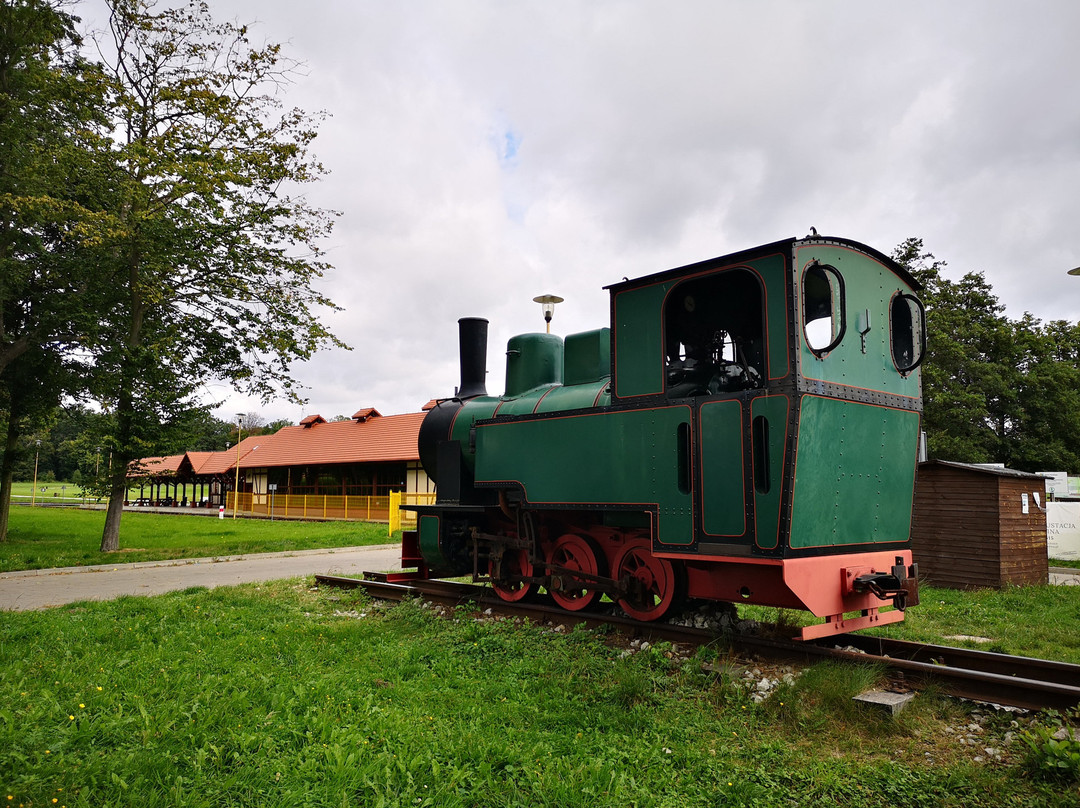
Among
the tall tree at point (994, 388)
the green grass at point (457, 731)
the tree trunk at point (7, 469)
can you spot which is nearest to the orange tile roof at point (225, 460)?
the tree trunk at point (7, 469)

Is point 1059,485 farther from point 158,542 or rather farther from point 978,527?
point 158,542

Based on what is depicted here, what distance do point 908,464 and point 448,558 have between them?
5.10 metres

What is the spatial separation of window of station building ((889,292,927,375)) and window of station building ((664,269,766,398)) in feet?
3.90

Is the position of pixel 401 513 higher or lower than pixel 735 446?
lower

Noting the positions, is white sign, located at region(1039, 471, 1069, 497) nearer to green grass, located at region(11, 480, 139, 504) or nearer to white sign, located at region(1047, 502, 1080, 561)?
white sign, located at region(1047, 502, 1080, 561)

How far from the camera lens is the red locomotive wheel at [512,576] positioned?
811 centimetres

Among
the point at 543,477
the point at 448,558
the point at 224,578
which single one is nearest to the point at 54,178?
the point at 224,578

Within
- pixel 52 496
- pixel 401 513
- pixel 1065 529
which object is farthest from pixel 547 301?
pixel 52 496

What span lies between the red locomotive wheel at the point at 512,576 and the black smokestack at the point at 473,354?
230cm

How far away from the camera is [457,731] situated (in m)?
4.30

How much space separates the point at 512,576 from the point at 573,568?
91cm

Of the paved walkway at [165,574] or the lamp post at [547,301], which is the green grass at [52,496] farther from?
the lamp post at [547,301]

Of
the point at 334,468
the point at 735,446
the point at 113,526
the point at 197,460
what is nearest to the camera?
the point at 735,446

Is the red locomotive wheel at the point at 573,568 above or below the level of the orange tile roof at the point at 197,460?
below
